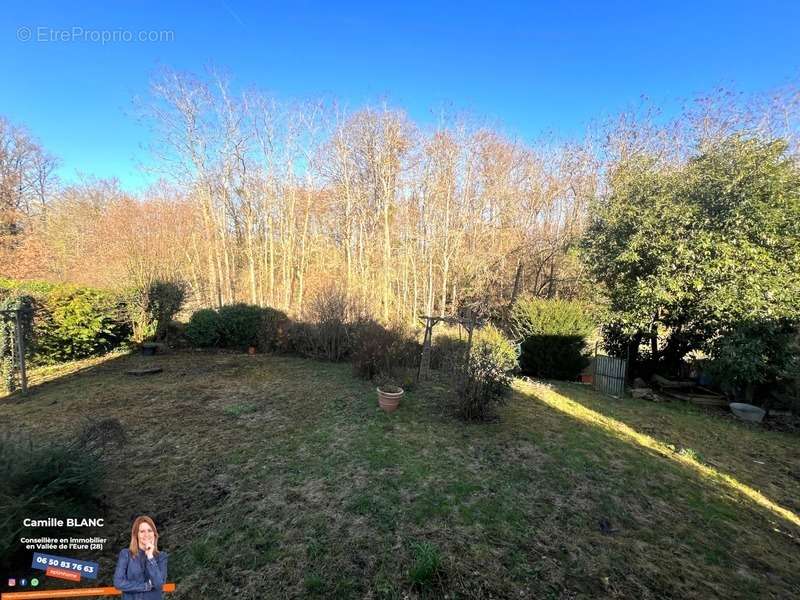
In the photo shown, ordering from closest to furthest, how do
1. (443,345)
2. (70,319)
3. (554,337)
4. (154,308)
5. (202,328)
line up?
1. (70,319)
2. (443,345)
3. (554,337)
4. (154,308)
5. (202,328)

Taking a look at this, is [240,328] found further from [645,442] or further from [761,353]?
[761,353]

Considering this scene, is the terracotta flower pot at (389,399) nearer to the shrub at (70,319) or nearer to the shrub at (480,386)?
the shrub at (480,386)

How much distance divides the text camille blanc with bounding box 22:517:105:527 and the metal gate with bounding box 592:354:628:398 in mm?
8360

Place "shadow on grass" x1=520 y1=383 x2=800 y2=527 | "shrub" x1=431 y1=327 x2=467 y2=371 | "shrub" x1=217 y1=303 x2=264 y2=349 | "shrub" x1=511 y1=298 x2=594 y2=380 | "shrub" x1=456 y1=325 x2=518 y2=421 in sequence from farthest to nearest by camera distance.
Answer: "shrub" x1=217 y1=303 x2=264 y2=349, "shrub" x1=511 y1=298 x2=594 y2=380, "shrub" x1=431 y1=327 x2=467 y2=371, "shrub" x1=456 y1=325 x2=518 y2=421, "shadow on grass" x1=520 y1=383 x2=800 y2=527

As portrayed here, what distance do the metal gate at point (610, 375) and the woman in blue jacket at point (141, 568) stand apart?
323 inches

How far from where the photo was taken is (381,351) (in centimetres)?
640

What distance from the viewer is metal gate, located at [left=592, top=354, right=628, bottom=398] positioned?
7.36 m

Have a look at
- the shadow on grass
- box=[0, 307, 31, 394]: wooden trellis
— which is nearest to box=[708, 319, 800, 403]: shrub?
the shadow on grass

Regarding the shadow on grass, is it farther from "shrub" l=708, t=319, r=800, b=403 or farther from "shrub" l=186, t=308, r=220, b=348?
"shrub" l=186, t=308, r=220, b=348

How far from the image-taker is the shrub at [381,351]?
20.6 feet

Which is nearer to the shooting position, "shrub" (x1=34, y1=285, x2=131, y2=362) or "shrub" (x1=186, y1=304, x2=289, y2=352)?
"shrub" (x1=34, y1=285, x2=131, y2=362)

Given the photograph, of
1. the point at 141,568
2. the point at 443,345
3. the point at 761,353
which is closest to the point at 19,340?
the point at 141,568

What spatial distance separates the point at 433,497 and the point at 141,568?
6.68ft

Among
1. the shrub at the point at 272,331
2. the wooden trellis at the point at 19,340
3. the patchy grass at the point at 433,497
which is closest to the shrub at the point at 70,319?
the wooden trellis at the point at 19,340
